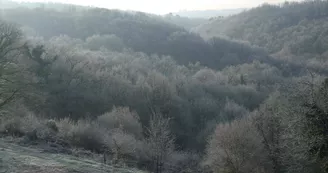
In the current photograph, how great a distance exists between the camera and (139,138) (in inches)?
1590

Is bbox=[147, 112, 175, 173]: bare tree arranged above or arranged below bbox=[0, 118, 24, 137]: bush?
below

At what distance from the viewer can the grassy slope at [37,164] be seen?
16109mm

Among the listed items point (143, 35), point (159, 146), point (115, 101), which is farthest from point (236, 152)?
point (143, 35)

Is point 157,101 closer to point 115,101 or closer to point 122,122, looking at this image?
point 115,101

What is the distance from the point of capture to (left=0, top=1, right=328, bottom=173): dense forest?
76.7 ft

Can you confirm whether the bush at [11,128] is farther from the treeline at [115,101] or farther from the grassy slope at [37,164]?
the grassy slope at [37,164]

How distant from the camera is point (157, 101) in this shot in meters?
56.8

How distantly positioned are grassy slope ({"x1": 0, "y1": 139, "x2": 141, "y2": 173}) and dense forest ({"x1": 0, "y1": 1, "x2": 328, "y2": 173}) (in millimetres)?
2381

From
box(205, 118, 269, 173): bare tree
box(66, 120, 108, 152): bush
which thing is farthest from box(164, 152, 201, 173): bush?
box(66, 120, 108, 152): bush

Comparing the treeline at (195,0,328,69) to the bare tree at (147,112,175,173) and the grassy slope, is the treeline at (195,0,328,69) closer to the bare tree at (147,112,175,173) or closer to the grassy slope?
the bare tree at (147,112,175,173)

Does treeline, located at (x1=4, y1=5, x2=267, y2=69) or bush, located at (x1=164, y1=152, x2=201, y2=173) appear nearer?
bush, located at (x1=164, y1=152, x2=201, y2=173)

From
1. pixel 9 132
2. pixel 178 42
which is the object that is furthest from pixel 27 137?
pixel 178 42

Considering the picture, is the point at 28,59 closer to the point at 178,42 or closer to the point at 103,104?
the point at 103,104

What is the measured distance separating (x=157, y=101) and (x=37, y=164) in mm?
40059
